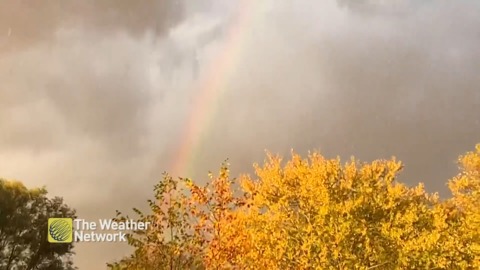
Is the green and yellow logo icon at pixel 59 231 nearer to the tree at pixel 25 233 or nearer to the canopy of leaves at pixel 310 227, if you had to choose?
the tree at pixel 25 233

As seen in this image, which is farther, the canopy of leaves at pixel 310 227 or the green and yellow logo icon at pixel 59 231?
the green and yellow logo icon at pixel 59 231

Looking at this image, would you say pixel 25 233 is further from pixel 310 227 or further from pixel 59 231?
pixel 310 227

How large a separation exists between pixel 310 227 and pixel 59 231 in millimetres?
Result: 36648

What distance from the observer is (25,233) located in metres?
64.9

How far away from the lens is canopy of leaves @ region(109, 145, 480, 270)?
76.3 ft

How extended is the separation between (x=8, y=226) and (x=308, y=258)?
1551 inches

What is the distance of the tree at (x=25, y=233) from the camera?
64188 millimetres

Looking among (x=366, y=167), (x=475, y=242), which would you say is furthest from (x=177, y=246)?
(x=475, y=242)

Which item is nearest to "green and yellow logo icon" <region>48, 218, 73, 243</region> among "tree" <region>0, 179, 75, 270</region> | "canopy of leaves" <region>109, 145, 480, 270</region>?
"tree" <region>0, 179, 75, 270</region>

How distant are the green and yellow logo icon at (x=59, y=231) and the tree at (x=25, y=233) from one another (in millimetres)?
599

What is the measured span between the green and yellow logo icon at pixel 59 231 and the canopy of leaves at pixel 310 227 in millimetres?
27753

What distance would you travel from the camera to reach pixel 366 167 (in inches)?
1967

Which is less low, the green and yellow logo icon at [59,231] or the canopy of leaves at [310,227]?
the green and yellow logo icon at [59,231]

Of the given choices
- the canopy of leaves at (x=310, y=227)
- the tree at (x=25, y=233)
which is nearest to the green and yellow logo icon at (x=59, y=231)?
the tree at (x=25, y=233)
